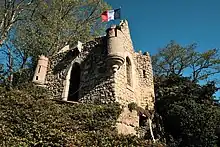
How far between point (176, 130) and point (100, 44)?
20.6ft

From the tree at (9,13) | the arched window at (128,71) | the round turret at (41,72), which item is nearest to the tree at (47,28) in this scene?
the tree at (9,13)

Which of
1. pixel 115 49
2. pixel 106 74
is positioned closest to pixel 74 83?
pixel 106 74

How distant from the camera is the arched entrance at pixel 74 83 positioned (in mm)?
12945

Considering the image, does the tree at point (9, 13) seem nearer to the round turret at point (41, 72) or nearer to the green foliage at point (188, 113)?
the round turret at point (41, 72)

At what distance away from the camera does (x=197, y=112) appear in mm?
11852

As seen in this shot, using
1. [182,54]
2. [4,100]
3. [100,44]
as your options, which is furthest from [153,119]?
[182,54]

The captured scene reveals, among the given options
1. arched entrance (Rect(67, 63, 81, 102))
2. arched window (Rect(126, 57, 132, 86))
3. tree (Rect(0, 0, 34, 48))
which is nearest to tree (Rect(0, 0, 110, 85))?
tree (Rect(0, 0, 34, 48))

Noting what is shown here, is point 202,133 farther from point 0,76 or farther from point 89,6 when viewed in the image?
point 89,6

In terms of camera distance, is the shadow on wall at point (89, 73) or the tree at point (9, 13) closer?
the shadow on wall at point (89, 73)

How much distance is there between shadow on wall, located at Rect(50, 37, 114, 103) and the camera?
37.6 feet

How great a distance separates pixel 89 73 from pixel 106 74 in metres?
1.24

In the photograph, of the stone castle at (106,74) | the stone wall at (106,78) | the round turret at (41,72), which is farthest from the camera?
the round turret at (41,72)

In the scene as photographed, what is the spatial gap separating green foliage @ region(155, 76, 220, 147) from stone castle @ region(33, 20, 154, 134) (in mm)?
1088

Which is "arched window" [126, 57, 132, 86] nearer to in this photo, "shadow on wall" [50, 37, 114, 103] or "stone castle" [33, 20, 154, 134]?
"stone castle" [33, 20, 154, 134]
